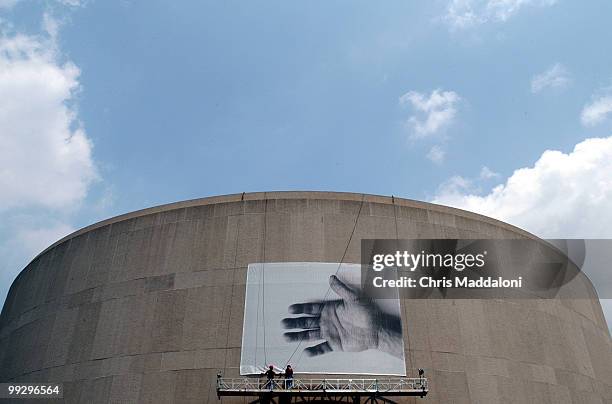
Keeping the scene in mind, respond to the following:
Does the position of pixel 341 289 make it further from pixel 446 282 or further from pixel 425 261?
pixel 446 282

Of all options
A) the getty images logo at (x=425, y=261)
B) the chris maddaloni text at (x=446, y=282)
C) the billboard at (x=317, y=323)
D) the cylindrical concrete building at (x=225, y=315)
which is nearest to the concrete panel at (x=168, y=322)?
the cylindrical concrete building at (x=225, y=315)

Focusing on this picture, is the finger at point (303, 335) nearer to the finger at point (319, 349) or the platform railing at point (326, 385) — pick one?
the finger at point (319, 349)

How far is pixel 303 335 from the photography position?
23.9m

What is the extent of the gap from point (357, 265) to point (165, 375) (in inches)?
417

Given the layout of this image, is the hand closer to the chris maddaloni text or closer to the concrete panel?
the chris maddaloni text

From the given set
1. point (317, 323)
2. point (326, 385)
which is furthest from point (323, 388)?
point (317, 323)

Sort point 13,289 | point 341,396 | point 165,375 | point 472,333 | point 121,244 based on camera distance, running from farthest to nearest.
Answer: point 13,289, point 121,244, point 472,333, point 165,375, point 341,396

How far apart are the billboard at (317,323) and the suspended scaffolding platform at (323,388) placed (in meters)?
0.60

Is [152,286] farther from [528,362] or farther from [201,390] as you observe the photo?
[528,362]

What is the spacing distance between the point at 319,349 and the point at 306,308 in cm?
202

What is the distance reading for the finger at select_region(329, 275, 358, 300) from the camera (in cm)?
2507

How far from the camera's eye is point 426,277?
26688 mm

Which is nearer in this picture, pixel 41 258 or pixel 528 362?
pixel 528 362

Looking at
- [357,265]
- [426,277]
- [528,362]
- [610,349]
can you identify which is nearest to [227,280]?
[357,265]
